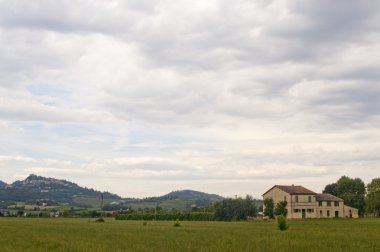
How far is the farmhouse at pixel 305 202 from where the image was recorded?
12041cm

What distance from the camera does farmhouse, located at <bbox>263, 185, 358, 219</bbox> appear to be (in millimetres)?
120406

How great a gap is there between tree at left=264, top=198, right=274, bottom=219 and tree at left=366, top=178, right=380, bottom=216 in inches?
983

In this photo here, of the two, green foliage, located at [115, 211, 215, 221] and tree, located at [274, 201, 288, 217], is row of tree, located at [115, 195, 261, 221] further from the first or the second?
tree, located at [274, 201, 288, 217]

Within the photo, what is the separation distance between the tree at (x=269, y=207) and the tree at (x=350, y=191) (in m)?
35.4

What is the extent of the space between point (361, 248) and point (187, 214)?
11163 centimetres

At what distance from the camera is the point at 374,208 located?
121 meters

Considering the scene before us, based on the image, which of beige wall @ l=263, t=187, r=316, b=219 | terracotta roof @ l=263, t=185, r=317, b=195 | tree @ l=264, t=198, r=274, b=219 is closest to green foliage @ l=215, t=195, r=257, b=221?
tree @ l=264, t=198, r=274, b=219

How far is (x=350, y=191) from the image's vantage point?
15238 centimetres

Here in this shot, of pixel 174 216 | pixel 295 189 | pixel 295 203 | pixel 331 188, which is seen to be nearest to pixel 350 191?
pixel 331 188

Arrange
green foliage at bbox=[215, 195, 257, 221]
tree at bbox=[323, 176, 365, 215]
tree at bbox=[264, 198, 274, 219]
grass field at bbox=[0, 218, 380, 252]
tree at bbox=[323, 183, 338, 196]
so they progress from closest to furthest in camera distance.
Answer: grass field at bbox=[0, 218, 380, 252]
tree at bbox=[264, 198, 274, 219]
green foliage at bbox=[215, 195, 257, 221]
tree at bbox=[323, 176, 365, 215]
tree at bbox=[323, 183, 338, 196]

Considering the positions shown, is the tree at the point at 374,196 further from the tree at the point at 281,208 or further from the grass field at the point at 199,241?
the grass field at the point at 199,241

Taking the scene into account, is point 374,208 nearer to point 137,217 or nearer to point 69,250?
point 137,217

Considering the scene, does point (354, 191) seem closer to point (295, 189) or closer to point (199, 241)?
point (295, 189)

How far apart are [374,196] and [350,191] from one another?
3297cm
